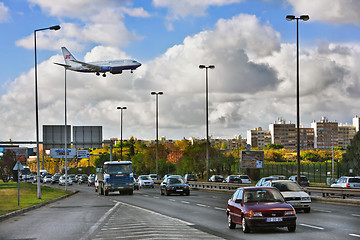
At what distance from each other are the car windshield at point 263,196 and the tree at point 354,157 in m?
64.5

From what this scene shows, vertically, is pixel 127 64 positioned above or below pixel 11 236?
above

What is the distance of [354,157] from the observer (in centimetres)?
8456

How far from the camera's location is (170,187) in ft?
157

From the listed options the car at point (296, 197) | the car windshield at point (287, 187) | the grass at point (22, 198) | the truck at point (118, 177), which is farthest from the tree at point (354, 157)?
the car at point (296, 197)

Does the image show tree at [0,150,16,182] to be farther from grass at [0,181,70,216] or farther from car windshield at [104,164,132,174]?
car windshield at [104,164,132,174]

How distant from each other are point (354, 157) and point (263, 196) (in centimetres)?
6998

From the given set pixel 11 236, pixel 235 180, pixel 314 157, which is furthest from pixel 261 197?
pixel 314 157

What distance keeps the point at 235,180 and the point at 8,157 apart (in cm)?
6996

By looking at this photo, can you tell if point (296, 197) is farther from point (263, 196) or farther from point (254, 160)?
point (254, 160)

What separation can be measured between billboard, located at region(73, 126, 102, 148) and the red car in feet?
190

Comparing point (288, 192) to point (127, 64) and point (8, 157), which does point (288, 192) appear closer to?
point (127, 64)

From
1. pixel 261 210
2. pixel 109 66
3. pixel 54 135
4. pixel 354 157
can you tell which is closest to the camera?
pixel 261 210

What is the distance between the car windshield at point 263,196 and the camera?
17.9 meters

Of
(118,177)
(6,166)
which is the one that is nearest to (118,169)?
(118,177)
